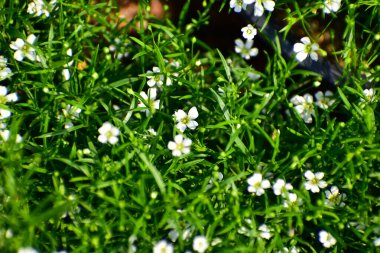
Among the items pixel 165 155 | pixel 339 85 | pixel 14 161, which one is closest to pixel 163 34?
pixel 165 155

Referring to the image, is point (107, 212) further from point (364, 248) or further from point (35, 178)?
point (364, 248)

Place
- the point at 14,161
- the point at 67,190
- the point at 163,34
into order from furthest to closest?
the point at 163,34 → the point at 67,190 → the point at 14,161

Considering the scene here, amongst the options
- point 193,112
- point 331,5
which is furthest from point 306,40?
point 193,112

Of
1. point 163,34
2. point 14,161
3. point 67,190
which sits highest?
point 163,34

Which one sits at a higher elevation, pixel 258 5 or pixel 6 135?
pixel 258 5

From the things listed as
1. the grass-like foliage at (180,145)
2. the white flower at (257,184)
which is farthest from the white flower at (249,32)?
the white flower at (257,184)

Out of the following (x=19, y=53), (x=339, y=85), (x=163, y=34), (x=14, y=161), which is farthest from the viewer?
(x=163, y=34)

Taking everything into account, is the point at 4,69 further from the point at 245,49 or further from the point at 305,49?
the point at 305,49
